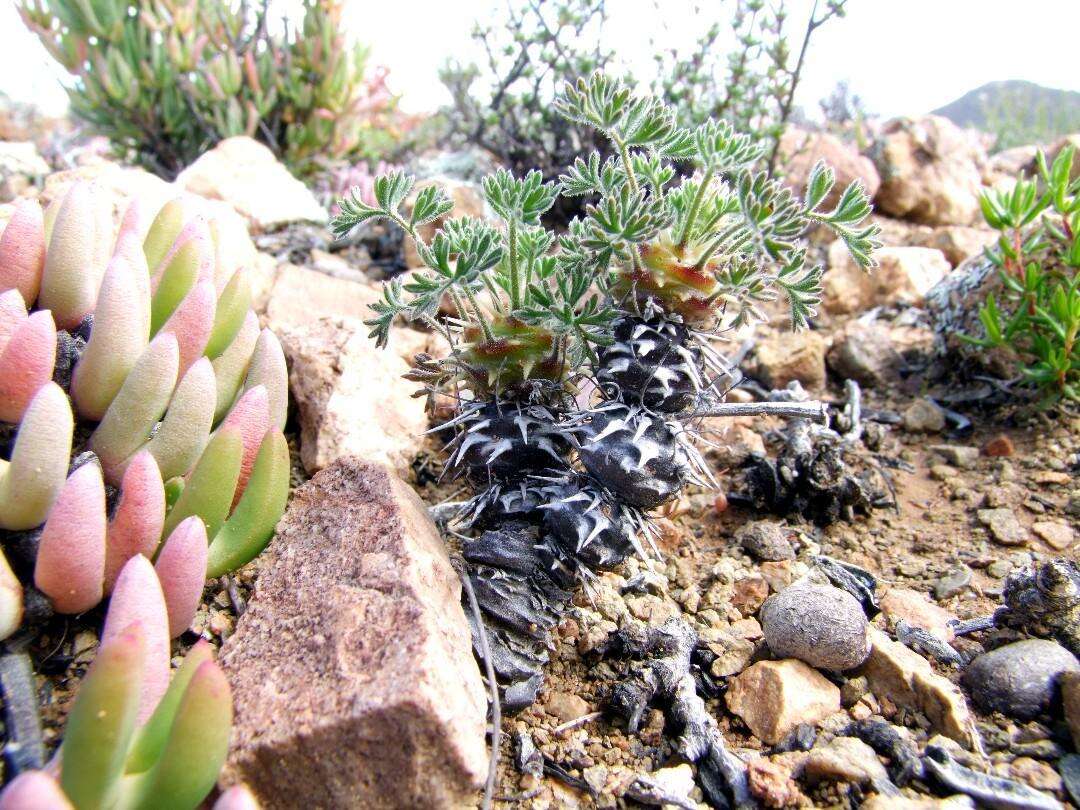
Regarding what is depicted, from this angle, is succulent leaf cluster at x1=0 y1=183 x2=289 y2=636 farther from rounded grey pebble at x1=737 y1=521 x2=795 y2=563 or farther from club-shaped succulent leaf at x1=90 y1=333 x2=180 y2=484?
rounded grey pebble at x1=737 y1=521 x2=795 y2=563

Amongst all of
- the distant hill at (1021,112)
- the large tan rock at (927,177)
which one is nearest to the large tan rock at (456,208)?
the large tan rock at (927,177)

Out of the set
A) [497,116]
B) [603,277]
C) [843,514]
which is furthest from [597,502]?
[497,116]

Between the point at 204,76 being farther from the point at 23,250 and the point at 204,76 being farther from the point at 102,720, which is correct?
the point at 102,720

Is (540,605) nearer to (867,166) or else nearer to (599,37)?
(599,37)

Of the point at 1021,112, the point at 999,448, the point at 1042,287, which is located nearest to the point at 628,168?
the point at 999,448

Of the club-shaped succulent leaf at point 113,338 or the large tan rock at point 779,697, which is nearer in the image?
the large tan rock at point 779,697

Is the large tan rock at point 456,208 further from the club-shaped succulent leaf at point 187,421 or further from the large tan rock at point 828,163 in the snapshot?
the club-shaped succulent leaf at point 187,421
